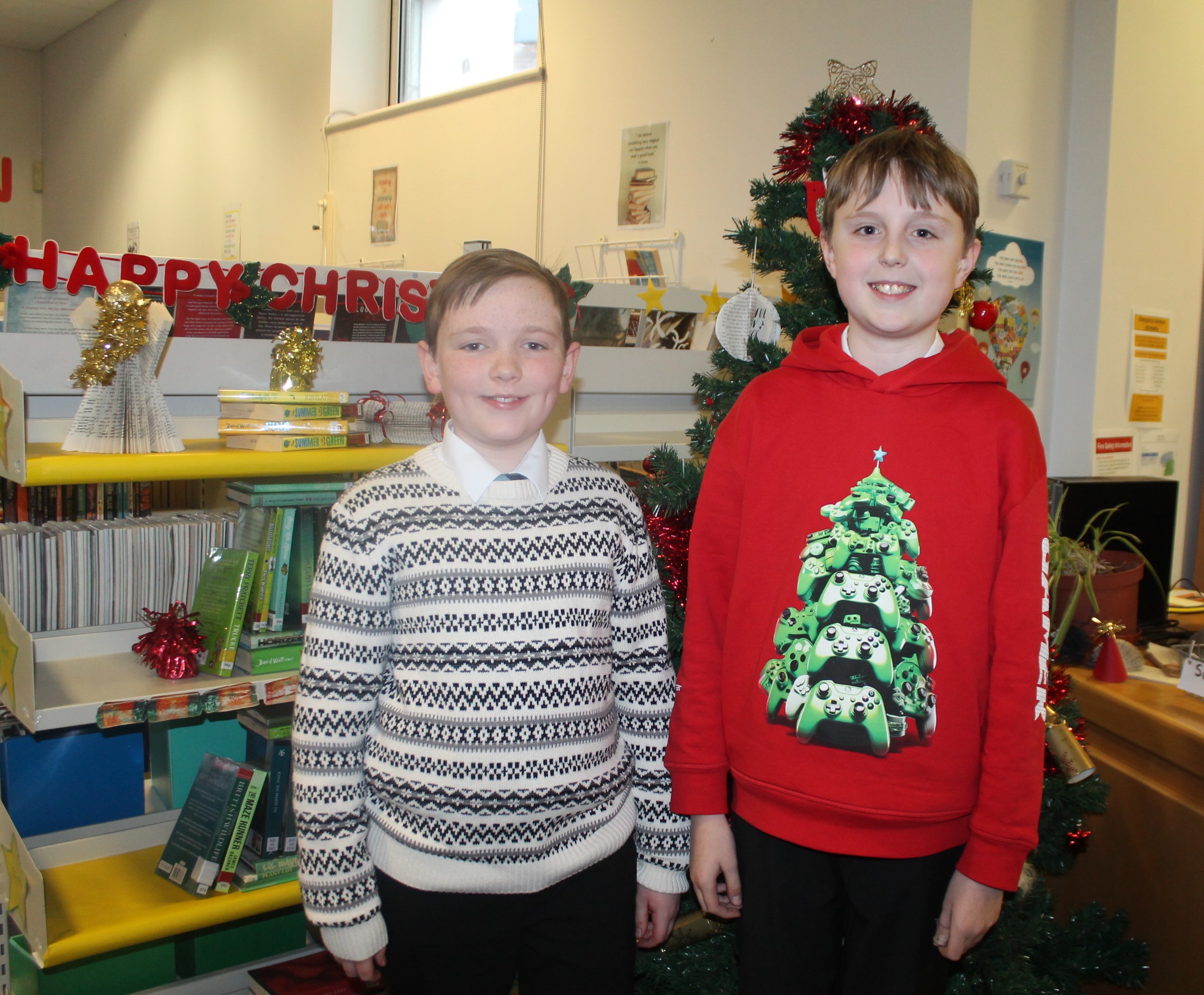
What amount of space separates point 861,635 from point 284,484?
113cm

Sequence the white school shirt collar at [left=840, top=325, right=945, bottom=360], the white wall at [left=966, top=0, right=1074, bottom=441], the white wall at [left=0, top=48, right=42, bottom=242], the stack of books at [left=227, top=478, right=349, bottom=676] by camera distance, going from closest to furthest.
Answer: the white school shirt collar at [left=840, top=325, right=945, bottom=360] → the stack of books at [left=227, top=478, right=349, bottom=676] → the white wall at [left=966, top=0, right=1074, bottom=441] → the white wall at [left=0, top=48, right=42, bottom=242]

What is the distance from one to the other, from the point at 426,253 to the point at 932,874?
368cm

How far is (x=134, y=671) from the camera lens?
5.50ft

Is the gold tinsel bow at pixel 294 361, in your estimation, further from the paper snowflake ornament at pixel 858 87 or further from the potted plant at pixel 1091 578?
the potted plant at pixel 1091 578

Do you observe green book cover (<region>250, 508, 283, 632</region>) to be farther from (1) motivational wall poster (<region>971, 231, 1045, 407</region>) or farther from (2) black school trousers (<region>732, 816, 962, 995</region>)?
(1) motivational wall poster (<region>971, 231, 1045, 407</region>)

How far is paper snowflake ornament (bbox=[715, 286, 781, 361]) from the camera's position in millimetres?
1552

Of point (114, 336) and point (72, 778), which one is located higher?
point (114, 336)

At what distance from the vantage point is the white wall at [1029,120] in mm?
2285

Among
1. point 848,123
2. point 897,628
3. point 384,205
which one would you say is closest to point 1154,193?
point 848,123

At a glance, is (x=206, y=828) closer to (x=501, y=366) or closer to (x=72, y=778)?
(x=72, y=778)

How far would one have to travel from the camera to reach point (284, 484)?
5.72 feet

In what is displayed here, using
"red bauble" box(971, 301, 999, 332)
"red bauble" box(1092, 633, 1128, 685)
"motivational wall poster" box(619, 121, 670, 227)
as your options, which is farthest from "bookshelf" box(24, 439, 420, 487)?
"motivational wall poster" box(619, 121, 670, 227)

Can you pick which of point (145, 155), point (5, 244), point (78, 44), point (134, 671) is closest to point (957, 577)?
point (134, 671)

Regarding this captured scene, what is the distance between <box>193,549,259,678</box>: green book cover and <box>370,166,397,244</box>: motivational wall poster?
301cm
